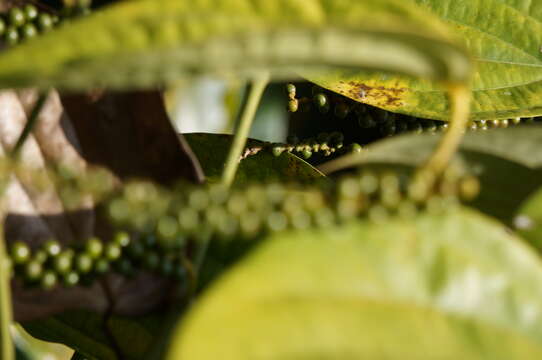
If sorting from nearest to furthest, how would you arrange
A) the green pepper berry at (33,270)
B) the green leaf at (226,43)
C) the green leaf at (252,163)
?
the green leaf at (226,43) → the green pepper berry at (33,270) → the green leaf at (252,163)

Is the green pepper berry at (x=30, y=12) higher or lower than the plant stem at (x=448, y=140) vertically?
lower

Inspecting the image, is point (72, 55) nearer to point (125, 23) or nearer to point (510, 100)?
point (125, 23)

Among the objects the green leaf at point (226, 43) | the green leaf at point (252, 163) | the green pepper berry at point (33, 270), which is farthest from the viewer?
the green leaf at point (252, 163)

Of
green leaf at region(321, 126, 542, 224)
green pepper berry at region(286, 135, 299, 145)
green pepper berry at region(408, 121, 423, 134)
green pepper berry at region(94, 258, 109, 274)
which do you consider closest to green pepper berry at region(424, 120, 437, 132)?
green pepper berry at region(408, 121, 423, 134)

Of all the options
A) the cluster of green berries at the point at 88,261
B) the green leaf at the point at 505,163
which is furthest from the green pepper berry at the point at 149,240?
the green leaf at the point at 505,163

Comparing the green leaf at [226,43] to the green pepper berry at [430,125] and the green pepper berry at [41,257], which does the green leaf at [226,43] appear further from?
the green pepper berry at [430,125]

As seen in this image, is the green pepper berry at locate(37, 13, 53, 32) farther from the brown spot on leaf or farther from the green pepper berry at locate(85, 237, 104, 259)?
the brown spot on leaf
